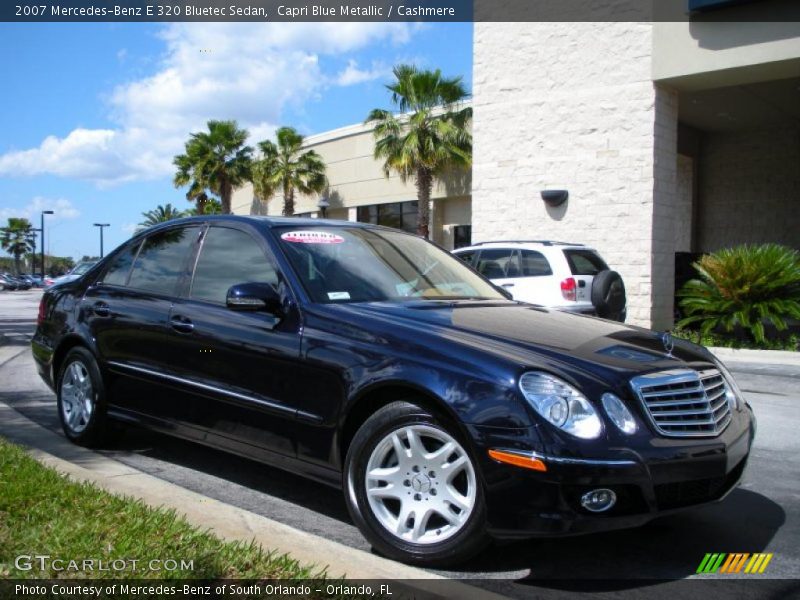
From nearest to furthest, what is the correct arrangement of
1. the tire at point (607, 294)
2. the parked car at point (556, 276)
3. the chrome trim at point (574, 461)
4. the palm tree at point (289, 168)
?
1. the chrome trim at point (574, 461)
2. the tire at point (607, 294)
3. the parked car at point (556, 276)
4. the palm tree at point (289, 168)

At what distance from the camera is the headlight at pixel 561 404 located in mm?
2980

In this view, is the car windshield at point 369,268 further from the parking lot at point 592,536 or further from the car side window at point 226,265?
the parking lot at point 592,536

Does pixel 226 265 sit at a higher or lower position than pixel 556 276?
higher

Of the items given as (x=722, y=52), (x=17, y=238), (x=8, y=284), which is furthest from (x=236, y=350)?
(x=17, y=238)

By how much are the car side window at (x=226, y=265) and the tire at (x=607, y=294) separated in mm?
6676

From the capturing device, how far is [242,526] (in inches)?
136

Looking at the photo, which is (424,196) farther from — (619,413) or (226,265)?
(619,413)

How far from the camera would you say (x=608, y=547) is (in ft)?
12.0

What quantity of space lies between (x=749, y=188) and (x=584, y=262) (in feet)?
38.9

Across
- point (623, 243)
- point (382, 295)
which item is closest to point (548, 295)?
point (623, 243)

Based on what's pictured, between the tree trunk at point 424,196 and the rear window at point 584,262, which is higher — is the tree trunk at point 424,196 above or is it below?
above

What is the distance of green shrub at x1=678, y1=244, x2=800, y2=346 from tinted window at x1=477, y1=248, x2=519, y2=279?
3.77 metres

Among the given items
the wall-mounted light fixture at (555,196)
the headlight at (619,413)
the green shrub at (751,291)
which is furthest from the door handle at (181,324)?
the wall-mounted light fixture at (555,196)
